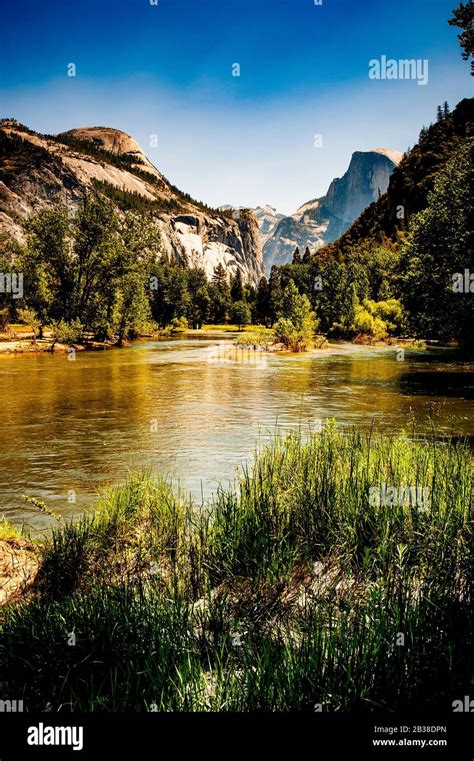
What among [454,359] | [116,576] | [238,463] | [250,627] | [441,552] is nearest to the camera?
[250,627]

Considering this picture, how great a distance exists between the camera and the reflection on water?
1278cm

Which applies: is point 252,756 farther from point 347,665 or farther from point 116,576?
point 116,576

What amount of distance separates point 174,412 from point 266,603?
16525 millimetres

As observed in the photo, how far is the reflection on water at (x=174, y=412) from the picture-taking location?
41.9ft

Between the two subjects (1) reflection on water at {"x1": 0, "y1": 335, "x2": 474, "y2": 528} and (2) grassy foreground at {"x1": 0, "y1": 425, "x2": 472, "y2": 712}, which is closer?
(2) grassy foreground at {"x1": 0, "y1": 425, "x2": 472, "y2": 712}

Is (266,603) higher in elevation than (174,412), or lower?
higher

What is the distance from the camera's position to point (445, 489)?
6.89m

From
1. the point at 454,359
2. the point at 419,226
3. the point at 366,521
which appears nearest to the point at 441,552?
the point at 366,521

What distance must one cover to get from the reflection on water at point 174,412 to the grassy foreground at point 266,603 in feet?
8.67

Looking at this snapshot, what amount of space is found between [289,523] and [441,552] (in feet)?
6.35

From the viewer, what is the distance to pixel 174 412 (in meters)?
21.4

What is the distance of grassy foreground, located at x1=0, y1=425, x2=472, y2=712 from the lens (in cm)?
356

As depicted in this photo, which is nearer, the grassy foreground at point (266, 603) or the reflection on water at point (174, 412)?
the grassy foreground at point (266, 603)

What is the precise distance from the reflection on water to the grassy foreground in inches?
104
